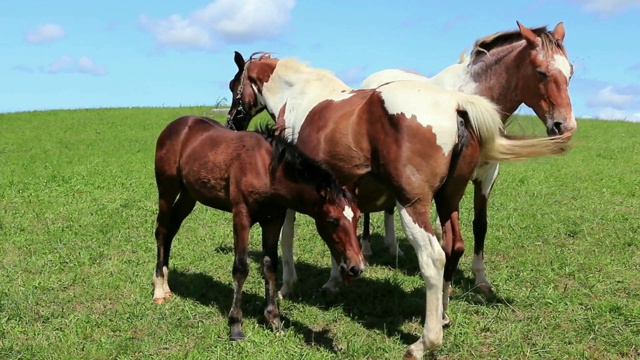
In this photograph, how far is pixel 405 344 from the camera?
4.84 m

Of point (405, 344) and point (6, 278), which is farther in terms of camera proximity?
point (6, 278)

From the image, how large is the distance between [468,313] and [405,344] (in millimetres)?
890

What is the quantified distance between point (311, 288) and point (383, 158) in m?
2.37

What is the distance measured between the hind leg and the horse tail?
3032 millimetres

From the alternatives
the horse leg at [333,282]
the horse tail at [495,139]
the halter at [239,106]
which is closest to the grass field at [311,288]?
the horse leg at [333,282]

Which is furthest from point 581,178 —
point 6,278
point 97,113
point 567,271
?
point 97,113

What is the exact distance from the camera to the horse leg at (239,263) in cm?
498

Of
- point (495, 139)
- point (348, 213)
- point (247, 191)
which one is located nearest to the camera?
point (348, 213)

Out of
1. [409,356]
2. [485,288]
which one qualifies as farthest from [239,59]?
[409,356]

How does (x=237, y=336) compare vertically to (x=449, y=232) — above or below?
below

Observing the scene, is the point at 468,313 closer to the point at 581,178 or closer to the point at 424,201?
the point at 424,201

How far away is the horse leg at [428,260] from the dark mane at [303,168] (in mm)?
471

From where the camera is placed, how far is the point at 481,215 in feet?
20.6

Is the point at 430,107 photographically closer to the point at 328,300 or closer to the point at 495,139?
the point at 495,139
